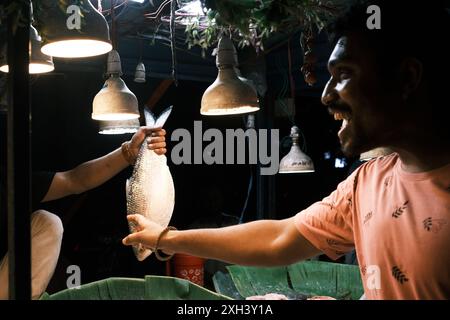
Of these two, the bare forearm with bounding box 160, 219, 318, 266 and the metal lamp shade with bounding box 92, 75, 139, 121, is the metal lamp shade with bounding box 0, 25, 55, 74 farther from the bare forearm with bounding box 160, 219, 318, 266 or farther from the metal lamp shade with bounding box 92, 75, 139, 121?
the bare forearm with bounding box 160, 219, 318, 266

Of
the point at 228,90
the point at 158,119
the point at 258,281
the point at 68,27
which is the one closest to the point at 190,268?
the point at 258,281

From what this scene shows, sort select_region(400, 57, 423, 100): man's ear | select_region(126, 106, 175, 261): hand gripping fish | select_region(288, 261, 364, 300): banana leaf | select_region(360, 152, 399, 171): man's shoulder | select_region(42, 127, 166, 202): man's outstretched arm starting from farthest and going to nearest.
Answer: select_region(288, 261, 364, 300): banana leaf
select_region(42, 127, 166, 202): man's outstretched arm
select_region(126, 106, 175, 261): hand gripping fish
select_region(360, 152, 399, 171): man's shoulder
select_region(400, 57, 423, 100): man's ear

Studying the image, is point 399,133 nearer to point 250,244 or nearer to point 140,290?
point 250,244

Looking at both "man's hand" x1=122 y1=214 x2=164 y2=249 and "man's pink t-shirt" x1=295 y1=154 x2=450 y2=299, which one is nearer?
"man's pink t-shirt" x1=295 y1=154 x2=450 y2=299

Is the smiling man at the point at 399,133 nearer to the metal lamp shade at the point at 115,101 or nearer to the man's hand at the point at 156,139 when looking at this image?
the man's hand at the point at 156,139

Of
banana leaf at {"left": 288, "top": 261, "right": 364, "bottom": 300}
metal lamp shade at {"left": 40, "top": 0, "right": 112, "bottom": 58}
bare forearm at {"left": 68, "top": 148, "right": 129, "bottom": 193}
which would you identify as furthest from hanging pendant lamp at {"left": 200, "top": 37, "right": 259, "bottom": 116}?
banana leaf at {"left": 288, "top": 261, "right": 364, "bottom": 300}

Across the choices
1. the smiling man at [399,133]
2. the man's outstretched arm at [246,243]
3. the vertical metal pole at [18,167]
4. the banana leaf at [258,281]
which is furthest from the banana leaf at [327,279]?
the vertical metal pole at [18,167]

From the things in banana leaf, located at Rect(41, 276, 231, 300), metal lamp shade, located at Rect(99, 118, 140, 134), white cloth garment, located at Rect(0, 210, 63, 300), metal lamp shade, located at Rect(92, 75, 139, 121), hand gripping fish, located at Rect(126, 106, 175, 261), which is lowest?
banana leaf, located at Rect(41, 276, 231, 300)

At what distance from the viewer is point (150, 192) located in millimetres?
2541

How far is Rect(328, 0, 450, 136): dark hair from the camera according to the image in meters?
1.64

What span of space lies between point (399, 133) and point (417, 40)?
1.02ft
